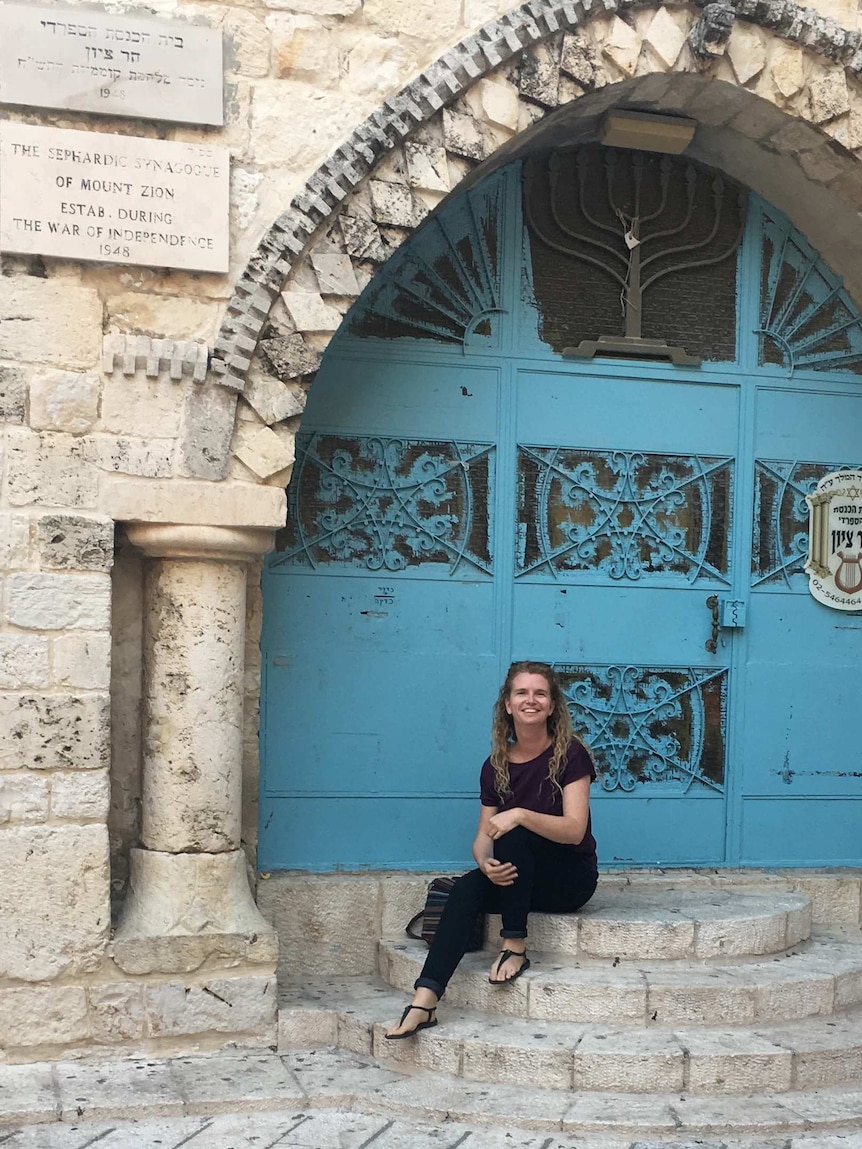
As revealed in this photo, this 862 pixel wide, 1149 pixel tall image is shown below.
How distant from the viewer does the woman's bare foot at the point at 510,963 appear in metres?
4.04

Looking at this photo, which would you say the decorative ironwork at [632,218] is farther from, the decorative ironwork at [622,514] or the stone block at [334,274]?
the stone block at [334,274]

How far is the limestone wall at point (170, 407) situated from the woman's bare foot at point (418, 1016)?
47 centimetres

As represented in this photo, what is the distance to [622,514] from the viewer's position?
5070 millimetres

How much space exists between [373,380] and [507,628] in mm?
Answer: 1049

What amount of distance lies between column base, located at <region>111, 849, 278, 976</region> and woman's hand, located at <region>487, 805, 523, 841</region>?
0.78 m

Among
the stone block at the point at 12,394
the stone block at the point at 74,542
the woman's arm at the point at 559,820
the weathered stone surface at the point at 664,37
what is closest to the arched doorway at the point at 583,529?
the weathered stone surface at the point at 664,37

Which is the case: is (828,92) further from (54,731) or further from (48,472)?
(54,731)

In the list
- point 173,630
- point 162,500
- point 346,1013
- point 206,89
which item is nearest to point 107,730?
point 173,630

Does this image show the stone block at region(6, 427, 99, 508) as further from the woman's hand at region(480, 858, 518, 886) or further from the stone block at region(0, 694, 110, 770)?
the woman's hand at region(480, 858, 518, 886)

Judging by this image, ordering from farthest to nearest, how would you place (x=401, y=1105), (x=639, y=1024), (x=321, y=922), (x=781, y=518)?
(x=781, y=518) → (x=321, y=922) → (x=639, y=1024) → (x=401, y=1105)

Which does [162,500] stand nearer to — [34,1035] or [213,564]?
[213,564]

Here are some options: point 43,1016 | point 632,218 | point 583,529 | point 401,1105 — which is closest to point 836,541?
point 583,529

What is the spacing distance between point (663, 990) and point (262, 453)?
2.07 m

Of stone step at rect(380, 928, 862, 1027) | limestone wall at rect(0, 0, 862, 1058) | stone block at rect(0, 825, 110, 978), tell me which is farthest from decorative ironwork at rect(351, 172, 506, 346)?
stone step at rect(380, 928, 862, 1027)
